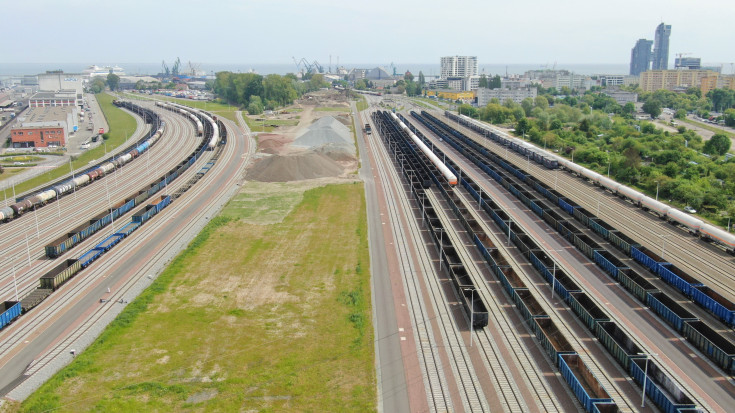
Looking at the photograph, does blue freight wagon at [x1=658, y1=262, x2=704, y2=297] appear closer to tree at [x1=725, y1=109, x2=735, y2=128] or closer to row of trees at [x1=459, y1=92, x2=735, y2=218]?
row of trees at [x1=459, y1=92, x2=735, y2=218]

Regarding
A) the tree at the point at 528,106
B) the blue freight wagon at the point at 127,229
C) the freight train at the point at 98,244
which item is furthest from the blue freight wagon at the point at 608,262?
the tree at the point at 528,106

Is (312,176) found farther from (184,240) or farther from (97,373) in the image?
(97,373)

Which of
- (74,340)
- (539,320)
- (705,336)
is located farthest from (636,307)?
(74,340)

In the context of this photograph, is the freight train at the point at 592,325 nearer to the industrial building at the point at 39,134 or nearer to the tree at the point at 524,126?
the tree at the point at 524,126

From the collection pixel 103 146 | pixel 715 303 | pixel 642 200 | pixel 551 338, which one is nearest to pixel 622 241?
pixel 715 303

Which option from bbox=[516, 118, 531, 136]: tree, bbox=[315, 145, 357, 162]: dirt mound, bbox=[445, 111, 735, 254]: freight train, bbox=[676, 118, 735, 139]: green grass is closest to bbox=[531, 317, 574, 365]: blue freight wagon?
bbox=[445, 111, 735, 254]: freight train

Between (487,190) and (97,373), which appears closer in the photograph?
(97,373)

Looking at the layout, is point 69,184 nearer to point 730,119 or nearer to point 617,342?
point 617,342
